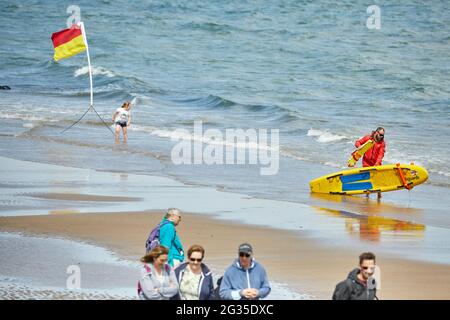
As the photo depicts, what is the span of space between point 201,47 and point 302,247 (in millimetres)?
44241

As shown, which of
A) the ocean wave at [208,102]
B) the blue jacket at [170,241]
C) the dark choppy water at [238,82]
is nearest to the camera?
the blue jacket at [170,241]

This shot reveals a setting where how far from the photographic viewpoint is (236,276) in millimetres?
8844

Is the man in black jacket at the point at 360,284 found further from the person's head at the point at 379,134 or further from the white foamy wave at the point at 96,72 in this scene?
the white foamy wave at the point at 96,72

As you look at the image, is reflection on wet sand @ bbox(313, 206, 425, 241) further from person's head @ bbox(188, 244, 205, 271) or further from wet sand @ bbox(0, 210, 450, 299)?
person's head @ bbox(188, 244, 205, 271)

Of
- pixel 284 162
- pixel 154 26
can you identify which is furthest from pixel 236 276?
pixel 154 26

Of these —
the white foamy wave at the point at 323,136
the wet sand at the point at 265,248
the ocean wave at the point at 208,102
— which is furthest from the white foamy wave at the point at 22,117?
the wet sand at the point at 265,248

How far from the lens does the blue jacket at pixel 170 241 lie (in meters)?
9.98

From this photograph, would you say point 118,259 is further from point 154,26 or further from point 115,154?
point 154,26

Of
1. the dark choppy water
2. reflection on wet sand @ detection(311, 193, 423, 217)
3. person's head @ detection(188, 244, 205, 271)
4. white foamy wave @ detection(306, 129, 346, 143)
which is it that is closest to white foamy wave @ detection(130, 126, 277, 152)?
the dark choppy water

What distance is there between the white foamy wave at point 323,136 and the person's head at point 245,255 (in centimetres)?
1883

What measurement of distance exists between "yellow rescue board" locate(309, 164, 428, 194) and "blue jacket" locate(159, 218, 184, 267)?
9179 millimetres

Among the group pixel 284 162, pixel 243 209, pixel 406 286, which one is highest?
pixel 284 162

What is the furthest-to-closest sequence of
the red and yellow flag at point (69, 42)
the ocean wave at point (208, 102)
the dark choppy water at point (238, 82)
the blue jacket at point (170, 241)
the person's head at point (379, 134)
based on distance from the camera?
the ocean wave at point (208, 102)
the red and yellow flag at point (69, 42)
the dark choppy water at point (238, 82)
the person's head at point (379, 134)
the blue jacket at point (170, 241)

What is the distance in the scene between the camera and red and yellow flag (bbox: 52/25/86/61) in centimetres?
2609
